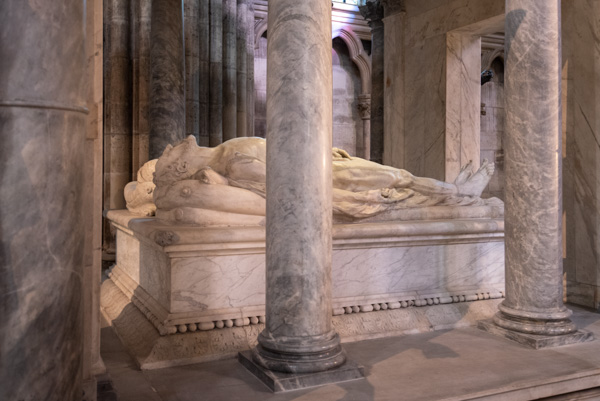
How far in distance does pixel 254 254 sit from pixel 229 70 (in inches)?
276

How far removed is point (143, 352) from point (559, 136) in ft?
10.2

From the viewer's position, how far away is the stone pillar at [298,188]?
343cm

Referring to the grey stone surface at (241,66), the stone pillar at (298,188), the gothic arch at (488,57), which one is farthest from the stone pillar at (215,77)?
the stone pillar at (298,188)

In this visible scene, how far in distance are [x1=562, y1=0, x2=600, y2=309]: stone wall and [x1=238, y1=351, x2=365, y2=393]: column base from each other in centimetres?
301

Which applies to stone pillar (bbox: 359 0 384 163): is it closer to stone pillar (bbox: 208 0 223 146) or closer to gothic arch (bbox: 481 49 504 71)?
stone pillar (bbox: 208 0 223 146)

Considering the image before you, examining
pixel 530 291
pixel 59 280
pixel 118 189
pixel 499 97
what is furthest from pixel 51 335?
pixel 499 97

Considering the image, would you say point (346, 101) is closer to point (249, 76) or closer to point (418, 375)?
point (249, 76)

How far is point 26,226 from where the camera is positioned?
1.86m

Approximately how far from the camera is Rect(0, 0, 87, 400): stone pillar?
1.84 m

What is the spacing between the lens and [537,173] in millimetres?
4305

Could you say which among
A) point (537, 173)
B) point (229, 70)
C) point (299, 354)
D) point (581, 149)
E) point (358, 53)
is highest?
point (358, 53)

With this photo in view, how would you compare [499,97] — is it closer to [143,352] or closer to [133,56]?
[133,56]

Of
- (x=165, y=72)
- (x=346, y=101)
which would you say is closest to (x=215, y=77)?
(x=165, y=72)

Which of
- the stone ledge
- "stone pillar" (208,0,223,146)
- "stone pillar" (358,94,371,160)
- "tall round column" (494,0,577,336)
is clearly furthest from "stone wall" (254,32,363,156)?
"tall round column" (494,0,577,336)
